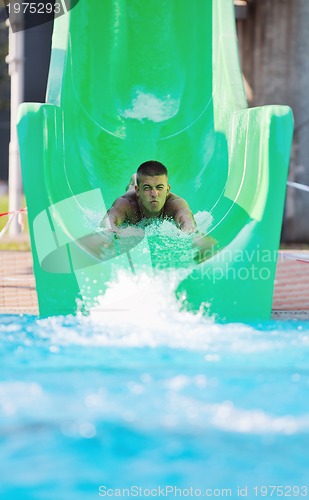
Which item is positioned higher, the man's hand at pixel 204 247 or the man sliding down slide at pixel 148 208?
the man sliding down slide at pixel 148 208

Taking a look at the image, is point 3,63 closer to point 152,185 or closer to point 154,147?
point 154,147

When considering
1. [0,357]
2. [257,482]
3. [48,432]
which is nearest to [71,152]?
[0,357]

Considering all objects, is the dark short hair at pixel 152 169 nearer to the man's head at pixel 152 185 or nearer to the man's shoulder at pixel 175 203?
the man's head at pixel 152 185

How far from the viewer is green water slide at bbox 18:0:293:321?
3.73 metres

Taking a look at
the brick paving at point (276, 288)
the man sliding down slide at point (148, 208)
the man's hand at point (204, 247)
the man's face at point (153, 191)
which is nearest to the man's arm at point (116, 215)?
the man sliding down slide at point (148, 208)

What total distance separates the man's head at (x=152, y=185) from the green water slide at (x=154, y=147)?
0.21 m

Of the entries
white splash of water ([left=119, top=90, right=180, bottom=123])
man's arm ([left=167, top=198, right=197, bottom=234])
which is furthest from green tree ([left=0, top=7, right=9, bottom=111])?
man's arm ([left=167, top=198, right=197, bottom=234])

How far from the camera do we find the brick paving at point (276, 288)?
160 inches

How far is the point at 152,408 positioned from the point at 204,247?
145 cm

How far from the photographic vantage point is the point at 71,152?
15.7ft

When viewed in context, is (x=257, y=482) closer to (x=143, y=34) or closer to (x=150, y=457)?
(x=150, y=457)

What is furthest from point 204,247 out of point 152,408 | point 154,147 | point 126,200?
point 154,147

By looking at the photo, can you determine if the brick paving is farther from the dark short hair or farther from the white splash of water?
the white splash of water

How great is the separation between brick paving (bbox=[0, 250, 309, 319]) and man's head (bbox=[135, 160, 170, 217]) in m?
0.77
